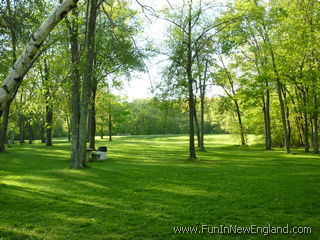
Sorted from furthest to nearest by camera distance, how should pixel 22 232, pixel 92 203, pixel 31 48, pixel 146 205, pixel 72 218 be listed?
1. pixel 92 203
2. pixel 146 205
3. pixel 72 218
4. pixel 22 232
5. pixel 31 48

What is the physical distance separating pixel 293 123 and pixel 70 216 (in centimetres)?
3057

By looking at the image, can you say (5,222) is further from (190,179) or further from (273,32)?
(273,32)

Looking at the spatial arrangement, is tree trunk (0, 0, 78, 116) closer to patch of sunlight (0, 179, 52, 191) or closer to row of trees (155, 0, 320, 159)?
patch of sunlight (0, 179, 52, 191)

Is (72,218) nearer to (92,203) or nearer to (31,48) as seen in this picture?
(92,203)

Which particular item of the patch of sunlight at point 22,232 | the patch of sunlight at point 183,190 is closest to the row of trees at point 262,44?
the patch of sunlight at point 183,190

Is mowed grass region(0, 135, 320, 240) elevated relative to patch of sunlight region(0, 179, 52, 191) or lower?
lower

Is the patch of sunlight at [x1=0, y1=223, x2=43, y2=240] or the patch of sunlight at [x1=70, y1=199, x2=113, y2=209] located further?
the patch of sunlight at [x1=70, y1=199, x2=113, y2=209]

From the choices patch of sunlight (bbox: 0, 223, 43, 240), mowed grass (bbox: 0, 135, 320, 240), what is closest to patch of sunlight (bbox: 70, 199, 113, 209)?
mowed grass (bbox: 0, 135, 320, 240)

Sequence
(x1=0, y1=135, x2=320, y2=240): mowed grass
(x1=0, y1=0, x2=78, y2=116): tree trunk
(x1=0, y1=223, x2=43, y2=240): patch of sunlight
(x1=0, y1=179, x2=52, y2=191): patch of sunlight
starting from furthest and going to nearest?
(x1=0, y1=179, x2=52, y2=191): patch of sunlight → (x1=0, y1=135, x2=320, y2=240): mowed grass → (x1=0, y1=223, x2=43, y2=240): patch of sunlight → (x1=0, y1=0, x2=78, y2=116): tree trunk

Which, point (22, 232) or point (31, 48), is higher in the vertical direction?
point (31, 48)

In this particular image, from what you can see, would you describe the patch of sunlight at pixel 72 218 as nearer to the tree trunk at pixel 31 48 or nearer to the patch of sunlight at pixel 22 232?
the patch of sunlight at pixel 22 232

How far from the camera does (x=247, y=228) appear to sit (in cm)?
542

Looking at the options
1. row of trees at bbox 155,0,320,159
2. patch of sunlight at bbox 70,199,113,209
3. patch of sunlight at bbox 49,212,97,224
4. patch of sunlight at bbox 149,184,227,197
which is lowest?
patch of sunlight at bbox 149,184,227,197

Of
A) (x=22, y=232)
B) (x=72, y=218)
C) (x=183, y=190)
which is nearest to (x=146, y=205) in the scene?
(x=72, y=218)
